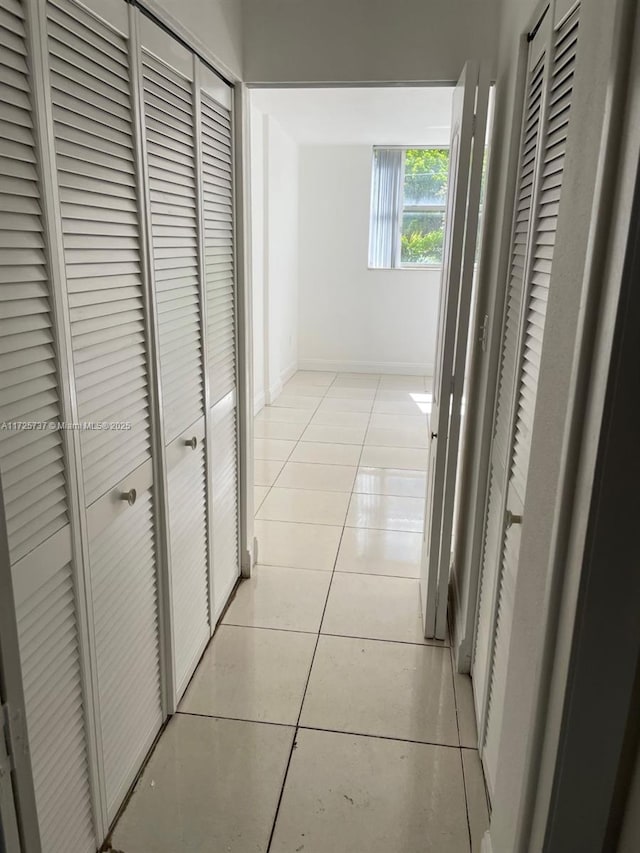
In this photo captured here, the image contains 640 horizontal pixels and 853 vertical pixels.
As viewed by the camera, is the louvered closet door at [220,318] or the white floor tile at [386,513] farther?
the white floor tile at [386,513]

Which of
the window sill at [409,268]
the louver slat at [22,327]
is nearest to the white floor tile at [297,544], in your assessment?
the louver slat at [22,327]

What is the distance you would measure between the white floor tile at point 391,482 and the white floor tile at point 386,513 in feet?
0.25

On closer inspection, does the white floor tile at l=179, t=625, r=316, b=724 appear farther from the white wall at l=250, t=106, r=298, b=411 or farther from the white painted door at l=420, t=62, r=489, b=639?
the white wall at l=250, t=106, r=298, b=411

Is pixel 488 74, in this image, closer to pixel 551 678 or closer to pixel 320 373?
pixel 551 678

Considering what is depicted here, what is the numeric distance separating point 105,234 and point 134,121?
31cm

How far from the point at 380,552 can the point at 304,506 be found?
0.64 metres

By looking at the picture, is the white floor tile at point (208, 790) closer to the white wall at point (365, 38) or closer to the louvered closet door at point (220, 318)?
the louvered closet door at point (220, 318)

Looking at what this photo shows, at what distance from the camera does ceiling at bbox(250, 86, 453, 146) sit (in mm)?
4449

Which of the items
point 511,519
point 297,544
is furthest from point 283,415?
point 511,519

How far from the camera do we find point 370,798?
174cm

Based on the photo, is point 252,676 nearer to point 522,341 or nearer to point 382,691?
point 382,691

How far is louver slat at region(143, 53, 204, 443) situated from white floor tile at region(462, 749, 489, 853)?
129 centimetres

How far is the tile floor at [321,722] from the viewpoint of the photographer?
1.65 meters

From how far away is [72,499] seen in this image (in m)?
1.31
